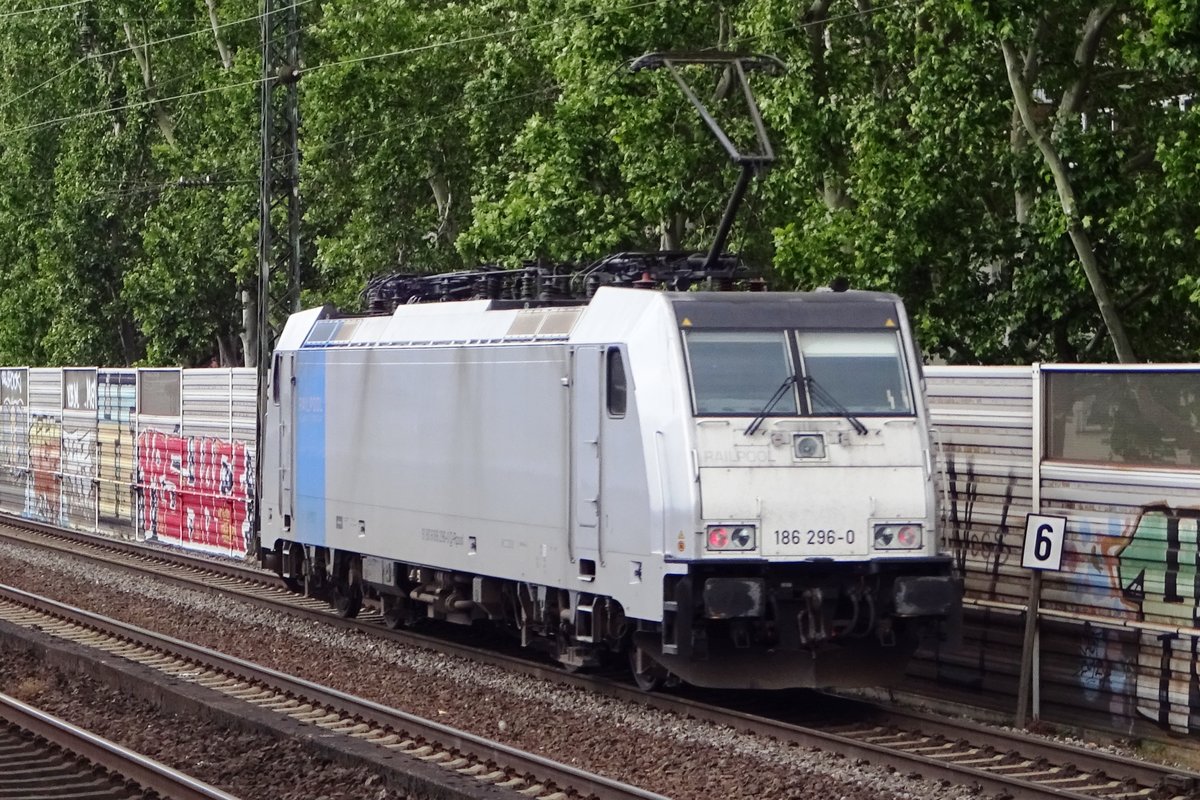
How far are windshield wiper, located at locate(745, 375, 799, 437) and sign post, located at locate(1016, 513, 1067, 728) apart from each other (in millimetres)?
1870

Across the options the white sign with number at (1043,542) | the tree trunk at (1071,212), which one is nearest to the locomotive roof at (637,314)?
the white sign with number at (1043,542)

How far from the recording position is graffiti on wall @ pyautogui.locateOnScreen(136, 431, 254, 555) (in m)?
27.0

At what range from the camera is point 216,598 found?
73.3 ft

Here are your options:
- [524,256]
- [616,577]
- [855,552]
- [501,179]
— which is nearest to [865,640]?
[855,552]

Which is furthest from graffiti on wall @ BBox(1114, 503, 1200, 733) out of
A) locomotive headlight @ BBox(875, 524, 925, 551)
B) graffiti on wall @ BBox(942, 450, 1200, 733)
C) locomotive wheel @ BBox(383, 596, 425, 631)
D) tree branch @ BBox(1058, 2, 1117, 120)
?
tree branch @ BBox(1058, 2, 1117, 120)

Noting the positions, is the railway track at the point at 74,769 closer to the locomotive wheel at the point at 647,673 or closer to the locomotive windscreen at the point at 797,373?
the locomotive wheel at the point at 647,673

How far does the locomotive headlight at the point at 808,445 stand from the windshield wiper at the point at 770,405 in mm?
258

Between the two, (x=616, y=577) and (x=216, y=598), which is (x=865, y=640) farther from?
(x=216, y=598)

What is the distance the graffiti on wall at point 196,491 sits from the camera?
27.0 metres

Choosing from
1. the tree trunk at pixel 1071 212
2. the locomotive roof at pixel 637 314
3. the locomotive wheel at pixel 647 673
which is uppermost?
the tree trunk at pixel 1071 212

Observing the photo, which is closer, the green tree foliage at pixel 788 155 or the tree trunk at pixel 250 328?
the green tree foliage at pixel 788 155

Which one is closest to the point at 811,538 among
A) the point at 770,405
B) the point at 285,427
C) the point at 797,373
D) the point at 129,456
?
the point at 770,405

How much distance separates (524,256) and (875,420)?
58.0ft

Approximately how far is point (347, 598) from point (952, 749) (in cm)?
892
